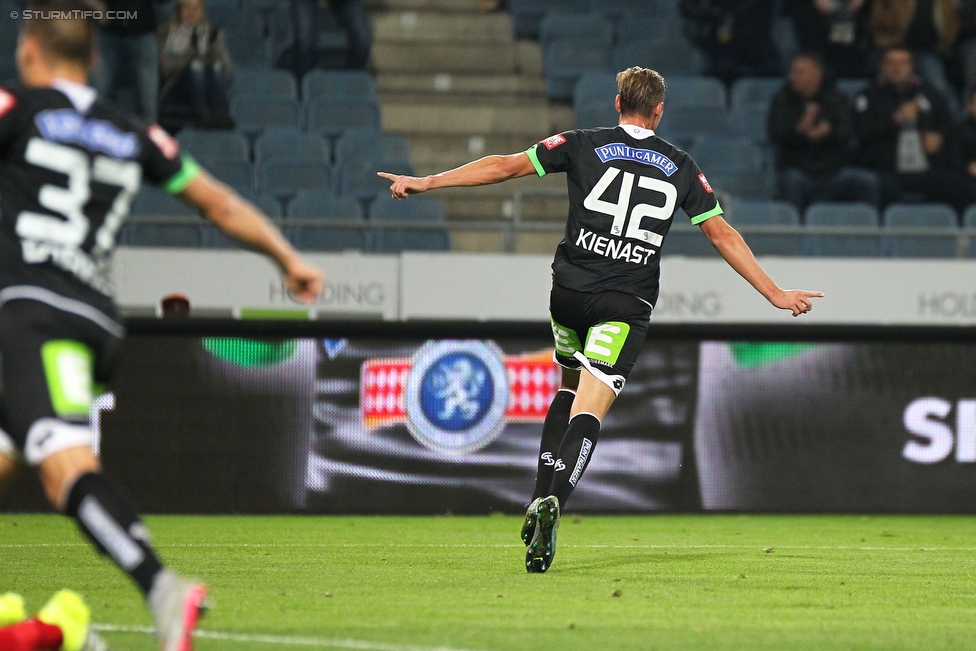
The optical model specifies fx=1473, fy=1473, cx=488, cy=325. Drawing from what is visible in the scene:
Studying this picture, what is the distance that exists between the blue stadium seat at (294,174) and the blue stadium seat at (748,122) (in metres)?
4.43

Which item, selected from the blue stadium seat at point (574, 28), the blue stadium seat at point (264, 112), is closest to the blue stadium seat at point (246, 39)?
the blue stadium seat at point (264, 112)

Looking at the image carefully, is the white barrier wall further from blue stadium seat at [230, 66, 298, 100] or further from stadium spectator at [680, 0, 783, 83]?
stadium spectator at [680, 0, 783, 83]

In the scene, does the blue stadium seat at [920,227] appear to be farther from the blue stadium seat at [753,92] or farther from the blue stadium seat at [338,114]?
the blue stadium seat at [338,114]

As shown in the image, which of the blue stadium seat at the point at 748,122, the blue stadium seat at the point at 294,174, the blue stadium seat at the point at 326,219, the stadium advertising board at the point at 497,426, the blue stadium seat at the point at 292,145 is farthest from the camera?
the blue stadium seat at the point at 748,122

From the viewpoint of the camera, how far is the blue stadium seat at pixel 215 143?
13820 millimetres

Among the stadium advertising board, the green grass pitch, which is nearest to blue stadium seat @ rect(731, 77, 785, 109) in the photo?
the stadium advertising board

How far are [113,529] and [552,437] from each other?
3280mm

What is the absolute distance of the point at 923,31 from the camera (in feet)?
54.8

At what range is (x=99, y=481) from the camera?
142 inches

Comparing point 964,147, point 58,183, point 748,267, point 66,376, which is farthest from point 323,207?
point 66,376

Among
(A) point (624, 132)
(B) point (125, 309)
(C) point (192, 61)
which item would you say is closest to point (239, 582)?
(A) point (624, 132)

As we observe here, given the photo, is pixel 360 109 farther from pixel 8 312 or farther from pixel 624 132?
pixel 8 312

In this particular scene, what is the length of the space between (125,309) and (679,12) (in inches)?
329

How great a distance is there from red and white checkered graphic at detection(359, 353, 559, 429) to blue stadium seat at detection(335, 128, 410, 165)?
513 cm
